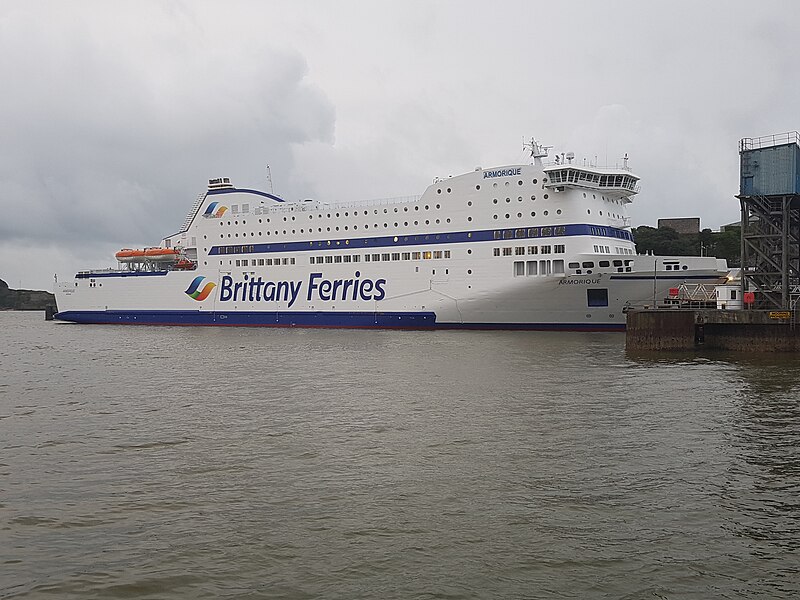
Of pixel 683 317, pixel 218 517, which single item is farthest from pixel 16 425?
pixel 683 317

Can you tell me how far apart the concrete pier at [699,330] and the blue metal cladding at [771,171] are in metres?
4.66

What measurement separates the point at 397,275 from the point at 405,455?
26443mm

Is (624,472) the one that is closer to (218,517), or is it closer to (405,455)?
(405,455)

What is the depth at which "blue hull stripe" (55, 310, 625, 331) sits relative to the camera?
32656 mm

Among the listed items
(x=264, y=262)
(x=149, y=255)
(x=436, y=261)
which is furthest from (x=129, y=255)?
(x=436, y=261)

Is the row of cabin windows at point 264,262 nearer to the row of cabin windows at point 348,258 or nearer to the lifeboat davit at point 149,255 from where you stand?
the row of cabin windows at point 348,258

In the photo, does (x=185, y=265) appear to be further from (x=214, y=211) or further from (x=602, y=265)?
(x=602, y=265)

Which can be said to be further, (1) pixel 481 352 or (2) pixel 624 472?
(1) pixel 481 352

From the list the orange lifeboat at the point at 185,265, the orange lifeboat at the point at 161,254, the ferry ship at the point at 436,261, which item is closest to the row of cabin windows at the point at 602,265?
the ferry ship at the point at 436,261

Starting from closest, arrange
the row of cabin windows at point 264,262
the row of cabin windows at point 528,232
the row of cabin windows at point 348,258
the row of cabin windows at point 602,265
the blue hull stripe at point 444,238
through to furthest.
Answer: the row of cabin windows at point 602,265 < the row of cabin windows at point 528,232 < the blue hull stripe at point 444,238 < the row of cabin windows at point 348,258 < the row of cabin windows at point 264,262

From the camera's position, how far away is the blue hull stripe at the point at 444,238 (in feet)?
107

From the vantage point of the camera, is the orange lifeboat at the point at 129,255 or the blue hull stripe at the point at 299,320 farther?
the orange lifeboat at the point at 129,255

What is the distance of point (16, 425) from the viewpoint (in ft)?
42.6

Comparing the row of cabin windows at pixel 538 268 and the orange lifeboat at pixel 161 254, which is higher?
the orange lifeboat at pixel 161 254
